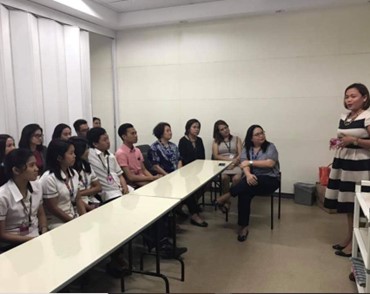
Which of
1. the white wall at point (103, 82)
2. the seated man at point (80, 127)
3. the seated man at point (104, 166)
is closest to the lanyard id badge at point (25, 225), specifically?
the seated man at point (104, 166)

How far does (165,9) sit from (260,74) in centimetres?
176

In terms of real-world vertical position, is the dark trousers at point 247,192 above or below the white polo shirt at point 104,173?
below

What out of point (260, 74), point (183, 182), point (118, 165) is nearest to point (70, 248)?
point (183, 182)

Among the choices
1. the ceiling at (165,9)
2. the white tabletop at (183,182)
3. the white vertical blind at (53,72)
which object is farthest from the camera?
the ceiling at (165,9)

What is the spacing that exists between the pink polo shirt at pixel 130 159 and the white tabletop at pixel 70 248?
1.31 metres

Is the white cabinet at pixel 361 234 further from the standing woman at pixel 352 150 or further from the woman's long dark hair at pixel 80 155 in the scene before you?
the woman's long dark hair at pixel 80 155

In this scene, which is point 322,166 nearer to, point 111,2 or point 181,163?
point 181,163

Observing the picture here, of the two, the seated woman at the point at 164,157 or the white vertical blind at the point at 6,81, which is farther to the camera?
the seated woman at the point at 164,157

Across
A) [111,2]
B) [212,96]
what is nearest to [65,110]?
[111,2]

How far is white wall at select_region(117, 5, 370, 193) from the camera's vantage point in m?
4.70

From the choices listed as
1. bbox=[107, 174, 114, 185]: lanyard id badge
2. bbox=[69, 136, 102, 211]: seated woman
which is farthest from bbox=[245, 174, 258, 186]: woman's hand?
bbox=[69, 136, 102, 211]: seated woman

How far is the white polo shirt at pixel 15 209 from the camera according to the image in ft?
7.14

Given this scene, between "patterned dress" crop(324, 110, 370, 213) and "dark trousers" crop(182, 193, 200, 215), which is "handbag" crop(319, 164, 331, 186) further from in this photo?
"dark trousers" crop(182, 193, 200, 215)

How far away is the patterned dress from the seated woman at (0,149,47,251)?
2524mm
